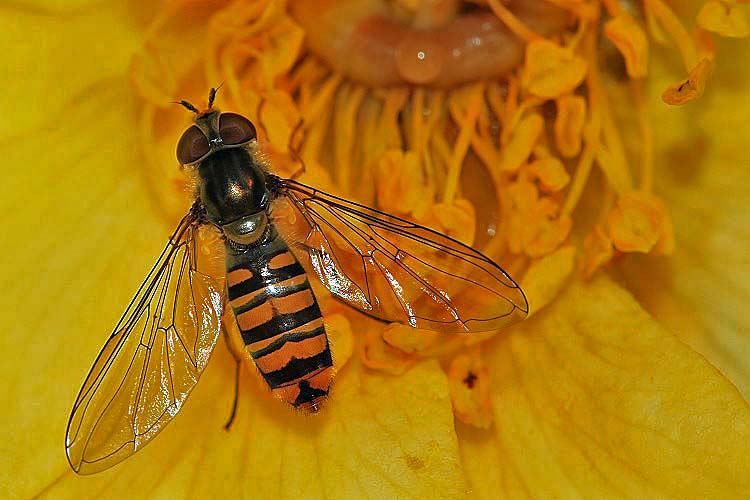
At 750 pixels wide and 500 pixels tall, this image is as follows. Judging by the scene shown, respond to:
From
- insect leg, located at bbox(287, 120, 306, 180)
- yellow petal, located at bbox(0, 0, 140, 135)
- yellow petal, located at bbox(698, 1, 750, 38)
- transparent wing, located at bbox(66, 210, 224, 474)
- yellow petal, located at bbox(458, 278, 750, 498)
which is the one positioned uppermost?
yellow petal, located at bbox(0, 0, 140, 135)

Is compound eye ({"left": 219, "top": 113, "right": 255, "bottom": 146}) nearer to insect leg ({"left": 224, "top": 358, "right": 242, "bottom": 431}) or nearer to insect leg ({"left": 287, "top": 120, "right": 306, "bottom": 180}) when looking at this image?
insect leg ({"left": 287, "top": 120, "right": 306, "bottom": 180})

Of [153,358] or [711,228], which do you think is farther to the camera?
[711,228]

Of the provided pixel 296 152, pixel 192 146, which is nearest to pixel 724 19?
pixel 296 152

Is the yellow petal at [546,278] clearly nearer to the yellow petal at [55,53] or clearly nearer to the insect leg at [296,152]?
the insect leg at [296,152]

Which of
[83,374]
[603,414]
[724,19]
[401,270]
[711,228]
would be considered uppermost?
[724,19]

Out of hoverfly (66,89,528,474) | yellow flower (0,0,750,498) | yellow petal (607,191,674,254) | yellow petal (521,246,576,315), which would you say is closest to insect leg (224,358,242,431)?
yellow flower (0,0,750,498)

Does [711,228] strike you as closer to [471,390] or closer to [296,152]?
[471,390]

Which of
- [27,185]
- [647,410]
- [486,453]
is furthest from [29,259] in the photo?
[647,410]
